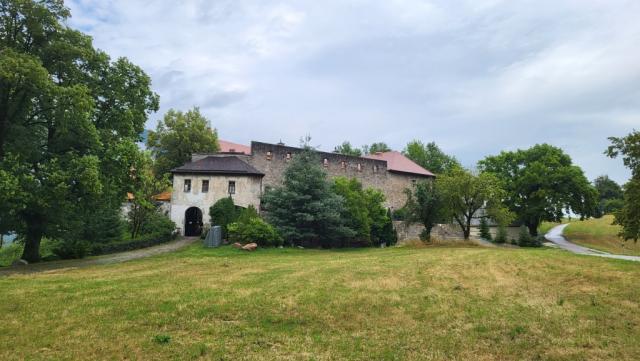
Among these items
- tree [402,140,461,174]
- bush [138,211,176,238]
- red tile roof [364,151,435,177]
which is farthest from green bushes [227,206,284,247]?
tree [402,140,461,174]

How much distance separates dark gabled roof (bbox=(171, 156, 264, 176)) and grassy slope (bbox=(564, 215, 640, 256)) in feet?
110

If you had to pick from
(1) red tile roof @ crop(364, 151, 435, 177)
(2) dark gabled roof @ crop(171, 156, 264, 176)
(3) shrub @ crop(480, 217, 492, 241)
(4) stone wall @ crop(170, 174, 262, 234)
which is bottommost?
(3) shrub @ crop(480, 217, 492, 241)

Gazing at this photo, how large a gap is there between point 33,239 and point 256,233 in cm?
1225

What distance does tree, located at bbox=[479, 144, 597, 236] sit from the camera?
1797 inches

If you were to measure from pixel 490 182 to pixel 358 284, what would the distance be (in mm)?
27271

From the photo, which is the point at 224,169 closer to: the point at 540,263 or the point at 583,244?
the point at 540,263

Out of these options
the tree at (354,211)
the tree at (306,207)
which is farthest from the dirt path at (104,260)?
the tree at (354,211)

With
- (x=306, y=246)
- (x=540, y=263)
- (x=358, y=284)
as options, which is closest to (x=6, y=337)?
(x=358, y=284)

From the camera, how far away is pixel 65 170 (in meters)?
19.8

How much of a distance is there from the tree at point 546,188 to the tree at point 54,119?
37.5 meters

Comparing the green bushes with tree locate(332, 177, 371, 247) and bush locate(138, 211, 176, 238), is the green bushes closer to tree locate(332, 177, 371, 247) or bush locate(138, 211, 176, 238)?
tree locate(332, 177, 371, 247)

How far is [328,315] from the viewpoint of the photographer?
10445 millimetres

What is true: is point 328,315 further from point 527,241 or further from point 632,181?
point 527,241

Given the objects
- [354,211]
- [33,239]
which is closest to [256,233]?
[354,211]
